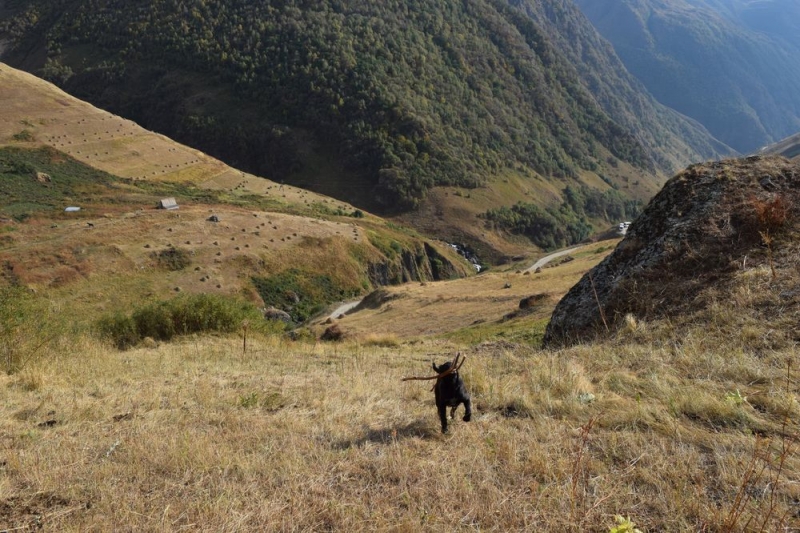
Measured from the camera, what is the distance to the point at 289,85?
460 feet

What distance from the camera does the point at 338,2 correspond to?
6348 inches

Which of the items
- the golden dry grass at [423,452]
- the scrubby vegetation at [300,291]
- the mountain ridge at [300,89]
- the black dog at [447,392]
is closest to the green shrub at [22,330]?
the golden dry grass at [423,452]

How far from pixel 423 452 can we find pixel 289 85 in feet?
496

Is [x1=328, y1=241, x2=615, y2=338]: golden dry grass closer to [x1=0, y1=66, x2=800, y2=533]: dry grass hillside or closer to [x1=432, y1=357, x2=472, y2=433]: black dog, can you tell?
[x1=0, y1=66, x2=800, y2=533]: dry grass hillside

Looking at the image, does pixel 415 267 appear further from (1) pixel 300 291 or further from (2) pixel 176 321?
(2) pixel 176 321

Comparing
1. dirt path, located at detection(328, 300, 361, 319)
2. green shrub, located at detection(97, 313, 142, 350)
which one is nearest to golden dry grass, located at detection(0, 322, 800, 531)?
green shrub, located at detection(97, 313, 142, 350)

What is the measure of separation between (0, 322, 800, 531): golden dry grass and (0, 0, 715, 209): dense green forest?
114 m

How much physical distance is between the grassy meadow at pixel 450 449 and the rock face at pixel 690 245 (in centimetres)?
120

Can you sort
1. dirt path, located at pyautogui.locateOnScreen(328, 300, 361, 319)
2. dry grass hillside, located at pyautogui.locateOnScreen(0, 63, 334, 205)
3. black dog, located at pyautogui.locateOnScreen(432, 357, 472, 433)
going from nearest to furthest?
black dog, located at pyautogui.locateOnScreen(432, 357, 472, 433) → dirt path, located at pyautogui.locateOnScreen(328, 300, 361, 319) → dry grass hillside, located at pyautogui.locateOnScreen(0, 63, 334, 205)

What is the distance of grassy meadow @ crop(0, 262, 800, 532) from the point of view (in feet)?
11.9

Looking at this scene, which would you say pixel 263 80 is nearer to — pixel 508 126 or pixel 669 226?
pixel 508 126

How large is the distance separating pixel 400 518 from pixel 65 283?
161 feet

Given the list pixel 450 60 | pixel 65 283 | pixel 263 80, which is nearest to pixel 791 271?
Answer: pixel 65 283

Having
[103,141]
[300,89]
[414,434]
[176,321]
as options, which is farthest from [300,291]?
[300,89]
